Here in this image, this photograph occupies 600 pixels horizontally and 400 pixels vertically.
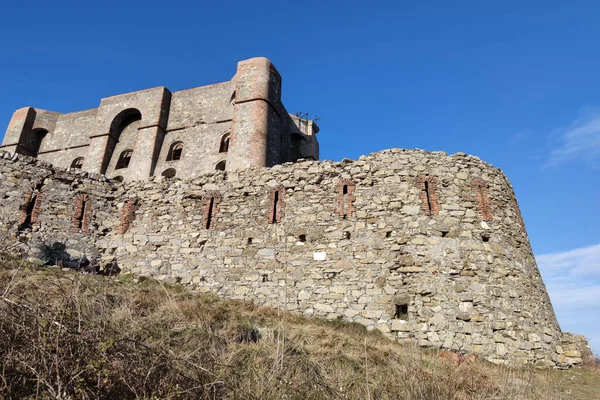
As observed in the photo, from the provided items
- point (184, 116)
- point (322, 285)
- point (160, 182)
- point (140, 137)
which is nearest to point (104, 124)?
point (140, 137)

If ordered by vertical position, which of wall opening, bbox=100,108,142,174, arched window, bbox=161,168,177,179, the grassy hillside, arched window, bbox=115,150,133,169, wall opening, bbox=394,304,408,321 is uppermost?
wall opening, bbox=100,108,142,174

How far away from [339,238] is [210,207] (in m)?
4.15

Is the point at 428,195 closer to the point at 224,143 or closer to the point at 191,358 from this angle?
the point at 191,358

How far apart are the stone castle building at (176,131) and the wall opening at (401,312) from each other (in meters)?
11.8

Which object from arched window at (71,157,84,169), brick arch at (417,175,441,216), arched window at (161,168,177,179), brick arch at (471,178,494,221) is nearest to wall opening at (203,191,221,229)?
brick arch at (417,175,441,216)

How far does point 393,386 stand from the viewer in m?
5.09

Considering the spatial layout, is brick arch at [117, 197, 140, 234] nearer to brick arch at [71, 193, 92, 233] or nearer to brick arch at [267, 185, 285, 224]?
brick arch at [71, 193, 92, 233]

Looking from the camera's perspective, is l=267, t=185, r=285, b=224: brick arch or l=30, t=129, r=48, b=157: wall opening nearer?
l=267, t=185, r=285, b=224: brick arch

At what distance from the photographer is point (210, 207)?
1187cm

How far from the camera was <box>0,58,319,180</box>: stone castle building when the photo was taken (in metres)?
20.8

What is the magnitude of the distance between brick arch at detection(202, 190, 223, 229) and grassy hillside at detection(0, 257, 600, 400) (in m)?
3.25

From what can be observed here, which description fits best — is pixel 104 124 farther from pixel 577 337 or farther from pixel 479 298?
pixel 577 337

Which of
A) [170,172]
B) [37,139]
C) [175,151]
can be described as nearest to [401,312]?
[170,172]

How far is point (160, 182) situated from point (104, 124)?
52.6 ft
